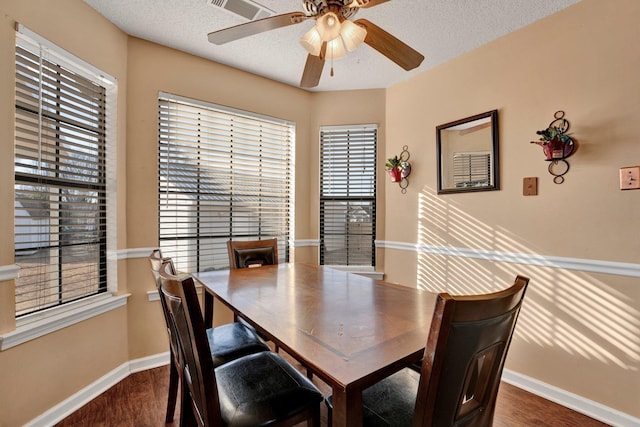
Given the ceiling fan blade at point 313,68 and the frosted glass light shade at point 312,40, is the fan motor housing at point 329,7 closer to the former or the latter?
the frosted glass light shade at point 312,40

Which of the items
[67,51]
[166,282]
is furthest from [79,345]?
[67,51]

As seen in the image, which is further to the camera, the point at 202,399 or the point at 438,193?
the point at 438,193

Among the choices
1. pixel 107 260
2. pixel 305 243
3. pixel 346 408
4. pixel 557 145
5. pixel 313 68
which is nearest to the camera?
pixel 346 408

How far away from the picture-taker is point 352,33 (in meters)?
Answer: 1.42

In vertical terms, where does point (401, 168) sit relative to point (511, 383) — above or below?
above

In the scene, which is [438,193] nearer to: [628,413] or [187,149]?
[628,413]

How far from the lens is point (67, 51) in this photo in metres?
1.84

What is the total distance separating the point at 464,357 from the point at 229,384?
0.96 meters

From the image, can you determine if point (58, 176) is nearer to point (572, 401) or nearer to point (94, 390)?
point (94, 390)

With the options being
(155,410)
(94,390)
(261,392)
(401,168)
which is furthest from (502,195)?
(94,390)

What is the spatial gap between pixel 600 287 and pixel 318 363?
2068 mm

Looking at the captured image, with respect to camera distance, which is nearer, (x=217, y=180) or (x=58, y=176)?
(x=58, y=176)

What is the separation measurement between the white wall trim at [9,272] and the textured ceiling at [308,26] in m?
1.77

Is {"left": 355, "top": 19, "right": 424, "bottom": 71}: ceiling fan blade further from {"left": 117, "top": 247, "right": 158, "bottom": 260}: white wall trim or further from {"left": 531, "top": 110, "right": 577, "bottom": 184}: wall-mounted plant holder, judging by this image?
{"left": 117, "top": 247, "right": 158, "bottom": 260}: white wall trim
